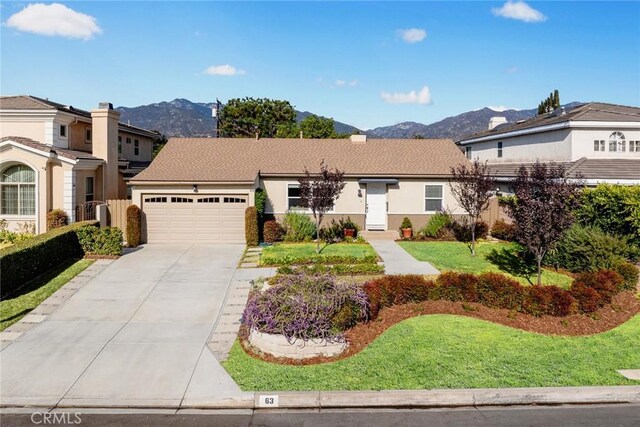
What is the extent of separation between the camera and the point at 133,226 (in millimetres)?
19688

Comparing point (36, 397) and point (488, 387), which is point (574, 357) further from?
point (36, 397)

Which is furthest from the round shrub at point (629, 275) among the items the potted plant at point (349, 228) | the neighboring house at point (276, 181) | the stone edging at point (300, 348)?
the potted plant at point (349, 228)

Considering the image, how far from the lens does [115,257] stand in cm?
1708

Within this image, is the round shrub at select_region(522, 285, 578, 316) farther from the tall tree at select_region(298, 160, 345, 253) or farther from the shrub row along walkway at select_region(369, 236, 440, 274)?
the tall tree at select_region(298, 160, 345, 253)

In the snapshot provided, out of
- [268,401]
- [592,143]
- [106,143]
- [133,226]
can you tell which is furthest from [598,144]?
[106,143]

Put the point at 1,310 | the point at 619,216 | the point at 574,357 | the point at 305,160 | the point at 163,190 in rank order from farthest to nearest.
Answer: the point at 305,160
the point at 163,190
the point at 619,216
the point at 1,310
the point at 574,357

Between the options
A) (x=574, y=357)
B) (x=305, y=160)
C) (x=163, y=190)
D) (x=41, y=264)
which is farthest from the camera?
(x=305, y=160)

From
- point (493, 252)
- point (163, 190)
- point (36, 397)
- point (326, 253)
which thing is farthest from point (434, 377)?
point (163, 190)

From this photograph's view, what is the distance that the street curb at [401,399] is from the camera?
7582 mm

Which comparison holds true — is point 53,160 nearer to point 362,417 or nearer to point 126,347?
point 126,347

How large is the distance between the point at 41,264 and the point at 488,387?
42.3 feet

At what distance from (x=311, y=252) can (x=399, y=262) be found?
3.20 meters

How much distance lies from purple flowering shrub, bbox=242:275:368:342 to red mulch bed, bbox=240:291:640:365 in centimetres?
36

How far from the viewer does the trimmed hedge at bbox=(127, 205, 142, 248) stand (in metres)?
19.6
